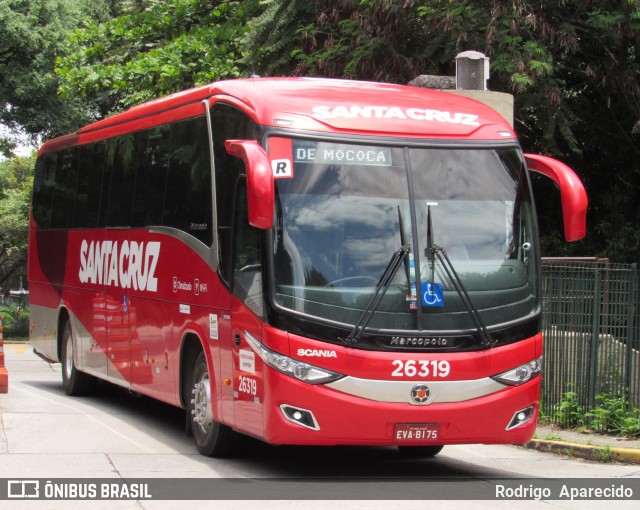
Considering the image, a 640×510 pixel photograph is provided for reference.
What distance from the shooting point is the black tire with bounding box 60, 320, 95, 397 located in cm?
1622

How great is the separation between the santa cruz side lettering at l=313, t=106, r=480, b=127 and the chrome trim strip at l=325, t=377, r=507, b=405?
2.32 m

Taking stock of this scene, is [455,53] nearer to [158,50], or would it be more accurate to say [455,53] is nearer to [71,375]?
[71,375]

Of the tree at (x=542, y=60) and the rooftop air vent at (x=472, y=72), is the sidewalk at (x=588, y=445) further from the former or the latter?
the tree at (x=542, y=60)

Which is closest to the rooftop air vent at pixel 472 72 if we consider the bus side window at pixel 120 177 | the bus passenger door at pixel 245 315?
the bus side window at pixel 120 177

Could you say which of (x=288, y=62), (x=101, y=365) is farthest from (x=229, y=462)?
(x=288, y=62)

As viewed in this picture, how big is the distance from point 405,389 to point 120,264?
19.0 ft

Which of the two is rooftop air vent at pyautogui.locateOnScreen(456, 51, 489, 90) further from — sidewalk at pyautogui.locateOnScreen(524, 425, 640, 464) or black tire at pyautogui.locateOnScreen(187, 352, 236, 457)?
black tire at pyautogui.locateOnScreen(187, 352, 236, 457)

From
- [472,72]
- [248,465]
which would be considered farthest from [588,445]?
[472,72]

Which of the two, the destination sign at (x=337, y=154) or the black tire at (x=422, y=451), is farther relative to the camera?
the black tire at (x=422, y=451)

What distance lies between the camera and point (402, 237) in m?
9.22

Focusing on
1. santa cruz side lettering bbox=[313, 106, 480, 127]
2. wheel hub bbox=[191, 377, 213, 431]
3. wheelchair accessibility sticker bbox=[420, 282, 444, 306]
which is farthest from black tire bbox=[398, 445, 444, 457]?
santa cruz side lettering bbox=[313, 106, 480, 127]

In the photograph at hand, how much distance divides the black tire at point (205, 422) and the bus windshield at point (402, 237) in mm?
1975

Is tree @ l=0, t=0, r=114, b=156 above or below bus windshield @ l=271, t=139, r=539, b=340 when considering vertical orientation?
above

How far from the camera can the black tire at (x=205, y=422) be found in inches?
410
